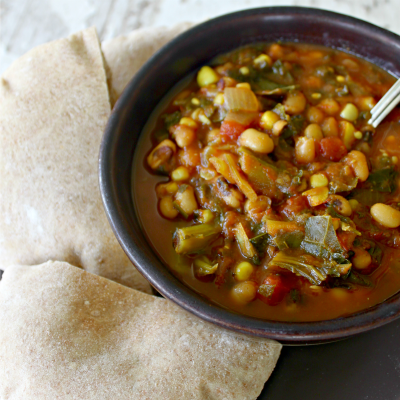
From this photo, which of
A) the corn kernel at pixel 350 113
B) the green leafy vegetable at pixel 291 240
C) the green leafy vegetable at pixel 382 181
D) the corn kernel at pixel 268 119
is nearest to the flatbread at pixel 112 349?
the green leafy vegetable at pixel 291 240

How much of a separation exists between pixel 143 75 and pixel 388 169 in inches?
69.7

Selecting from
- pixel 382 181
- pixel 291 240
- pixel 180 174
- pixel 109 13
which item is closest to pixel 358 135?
pixel 382 181

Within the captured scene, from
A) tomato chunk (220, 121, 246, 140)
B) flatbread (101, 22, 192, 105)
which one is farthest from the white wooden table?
tomato chunk (220, 121, 246, 140)

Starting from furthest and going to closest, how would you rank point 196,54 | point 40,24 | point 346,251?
1. point 40,24
2. point 196,54
3. point 346,251

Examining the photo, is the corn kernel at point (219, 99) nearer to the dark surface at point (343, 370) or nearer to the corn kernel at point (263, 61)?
the corn kernel at point (263, 61)

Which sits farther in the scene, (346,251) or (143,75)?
(143,75)

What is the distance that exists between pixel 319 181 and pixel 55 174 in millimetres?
1821

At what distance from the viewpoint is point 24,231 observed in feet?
9.95

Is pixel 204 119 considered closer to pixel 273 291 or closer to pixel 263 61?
pixel 263 61

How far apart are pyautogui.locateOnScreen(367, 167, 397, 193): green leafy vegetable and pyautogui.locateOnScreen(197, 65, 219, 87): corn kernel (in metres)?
1.31

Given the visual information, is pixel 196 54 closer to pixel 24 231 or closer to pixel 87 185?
pixel 87 185

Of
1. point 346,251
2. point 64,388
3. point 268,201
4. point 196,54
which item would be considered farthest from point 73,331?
point 196,54

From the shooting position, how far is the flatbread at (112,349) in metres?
2.42

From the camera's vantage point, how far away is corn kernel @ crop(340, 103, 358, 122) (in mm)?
2906
